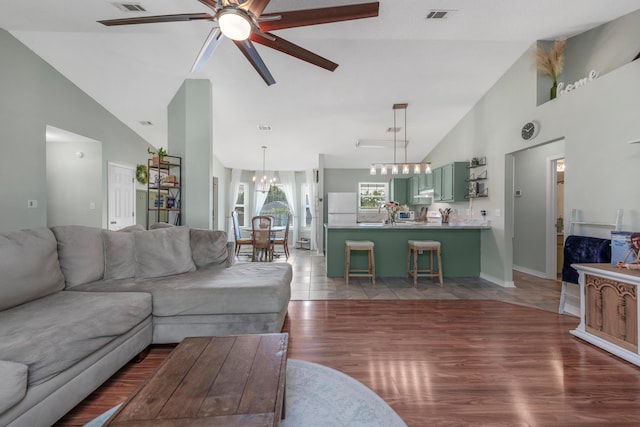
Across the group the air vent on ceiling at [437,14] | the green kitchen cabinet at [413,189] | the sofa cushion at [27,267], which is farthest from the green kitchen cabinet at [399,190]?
the sofa cushion at [27,267]

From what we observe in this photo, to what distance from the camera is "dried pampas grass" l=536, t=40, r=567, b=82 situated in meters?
3.58

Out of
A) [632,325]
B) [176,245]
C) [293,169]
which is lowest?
[632,325]

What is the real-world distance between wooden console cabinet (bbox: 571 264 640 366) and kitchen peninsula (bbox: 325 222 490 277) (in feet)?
7.26

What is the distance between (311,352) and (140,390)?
1358mm

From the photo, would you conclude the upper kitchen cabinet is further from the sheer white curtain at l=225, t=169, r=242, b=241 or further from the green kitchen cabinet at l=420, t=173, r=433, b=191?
the sheer white curtain at l=225, t=169, r=242, b=241

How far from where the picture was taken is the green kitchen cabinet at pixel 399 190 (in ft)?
25.4

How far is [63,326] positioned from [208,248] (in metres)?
1.63

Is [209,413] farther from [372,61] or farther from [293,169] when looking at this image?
[293,169]

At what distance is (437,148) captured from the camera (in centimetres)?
664

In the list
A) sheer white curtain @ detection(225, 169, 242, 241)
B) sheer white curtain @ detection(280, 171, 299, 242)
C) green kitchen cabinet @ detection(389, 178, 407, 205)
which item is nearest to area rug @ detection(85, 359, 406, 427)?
green kitchen cabinet @ detection(389, 178, 407, 205)

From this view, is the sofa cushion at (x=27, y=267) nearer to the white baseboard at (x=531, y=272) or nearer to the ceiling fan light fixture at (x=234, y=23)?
the ceiling fan light fixture at (x=234, y=23)

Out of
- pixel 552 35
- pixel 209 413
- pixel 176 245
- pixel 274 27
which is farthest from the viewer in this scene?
pixel 552 35

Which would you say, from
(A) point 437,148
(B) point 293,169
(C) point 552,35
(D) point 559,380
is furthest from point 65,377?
(B) point 293,169

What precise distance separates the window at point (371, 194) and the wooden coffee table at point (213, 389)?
6.97m
